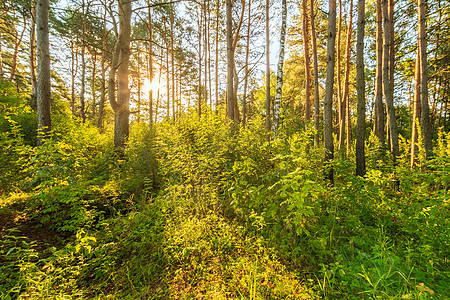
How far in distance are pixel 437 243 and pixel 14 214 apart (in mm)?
7182

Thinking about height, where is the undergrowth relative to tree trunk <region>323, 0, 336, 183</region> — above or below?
below

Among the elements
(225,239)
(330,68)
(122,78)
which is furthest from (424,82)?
(122,78)

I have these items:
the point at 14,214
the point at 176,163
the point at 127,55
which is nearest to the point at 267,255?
the point at 176,163

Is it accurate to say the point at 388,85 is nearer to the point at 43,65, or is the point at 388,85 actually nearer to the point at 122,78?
the point at 122,78

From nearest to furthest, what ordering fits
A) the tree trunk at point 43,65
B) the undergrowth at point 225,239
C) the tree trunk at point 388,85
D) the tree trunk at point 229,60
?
the undergrowth at point 225,239 < the tree trunk at point 43,65 < the tree trunk at point 388,85 < the tree trunk at point 229,60

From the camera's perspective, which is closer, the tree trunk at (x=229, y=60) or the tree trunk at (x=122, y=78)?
the tree trunk at (x=122, y=78)

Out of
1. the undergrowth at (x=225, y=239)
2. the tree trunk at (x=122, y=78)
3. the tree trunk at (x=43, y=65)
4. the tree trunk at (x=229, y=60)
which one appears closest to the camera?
the undergrowth at (x=225, y=239)

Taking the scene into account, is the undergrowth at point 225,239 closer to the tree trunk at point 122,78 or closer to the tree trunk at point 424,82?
the tree trunk at point 122,78

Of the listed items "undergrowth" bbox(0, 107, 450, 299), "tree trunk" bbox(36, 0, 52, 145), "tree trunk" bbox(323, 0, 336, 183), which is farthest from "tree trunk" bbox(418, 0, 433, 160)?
"tree trunk" bbox(36, 0, 52, 145)

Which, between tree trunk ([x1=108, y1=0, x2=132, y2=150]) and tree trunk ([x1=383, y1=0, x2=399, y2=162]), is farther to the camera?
tree trunk ([x1=383, y1=0, x2=399, y2=162])

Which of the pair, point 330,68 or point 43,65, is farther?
point 330,68

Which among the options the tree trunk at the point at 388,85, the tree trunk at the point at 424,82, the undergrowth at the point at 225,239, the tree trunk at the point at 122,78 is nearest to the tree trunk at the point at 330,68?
the undergrowth at the point at 225,239

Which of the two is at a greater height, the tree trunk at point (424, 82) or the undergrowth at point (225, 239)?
the tree trunk at point (424, 82)

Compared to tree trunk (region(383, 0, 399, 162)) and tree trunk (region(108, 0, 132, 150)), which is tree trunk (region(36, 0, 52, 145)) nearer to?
tree trunk (region(108, 0, 132, 150))
